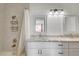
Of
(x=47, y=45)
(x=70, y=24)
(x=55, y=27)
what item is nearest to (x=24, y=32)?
(x=47, y=45)

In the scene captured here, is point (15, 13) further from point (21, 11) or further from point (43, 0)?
point (43, 0)

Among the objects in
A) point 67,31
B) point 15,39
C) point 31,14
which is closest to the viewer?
point 15,39

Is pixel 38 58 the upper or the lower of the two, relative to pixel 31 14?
lower

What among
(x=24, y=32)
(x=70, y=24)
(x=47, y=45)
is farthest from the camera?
(x=70, y=24)

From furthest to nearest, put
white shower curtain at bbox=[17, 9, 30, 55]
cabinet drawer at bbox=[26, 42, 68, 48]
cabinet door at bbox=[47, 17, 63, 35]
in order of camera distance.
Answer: cabinet door at bbox=[47, 17, 63, 35] < cabinet drawer at bbox=[26, 42, 68, 48] < white shower curtain at bbox=[17, 9, 30, 55]

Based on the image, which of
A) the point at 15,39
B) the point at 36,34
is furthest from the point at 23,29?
the point at 36,34

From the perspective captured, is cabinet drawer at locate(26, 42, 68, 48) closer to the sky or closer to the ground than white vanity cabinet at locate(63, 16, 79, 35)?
closer to the ground

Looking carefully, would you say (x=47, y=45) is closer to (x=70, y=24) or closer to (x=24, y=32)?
(x=24, y=32)

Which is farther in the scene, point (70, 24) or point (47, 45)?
point (70, 24)

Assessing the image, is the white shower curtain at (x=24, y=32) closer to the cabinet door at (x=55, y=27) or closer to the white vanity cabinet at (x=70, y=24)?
the cabinet door at (x=55, y=27)

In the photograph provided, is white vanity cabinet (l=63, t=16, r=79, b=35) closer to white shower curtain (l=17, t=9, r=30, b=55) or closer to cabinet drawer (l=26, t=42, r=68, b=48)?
cabinet drawer (l=26, t=42, r=68, b=48)

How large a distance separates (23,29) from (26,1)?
0.24 m

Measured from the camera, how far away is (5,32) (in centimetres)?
79

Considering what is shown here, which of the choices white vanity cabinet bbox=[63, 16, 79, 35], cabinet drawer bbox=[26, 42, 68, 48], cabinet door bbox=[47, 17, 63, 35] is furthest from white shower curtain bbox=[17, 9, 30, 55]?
white vanity cabinet bbox=[63, 16, 79, 35]
